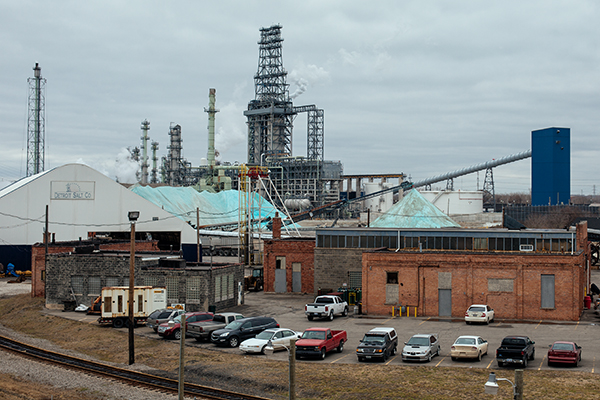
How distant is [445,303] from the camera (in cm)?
4391

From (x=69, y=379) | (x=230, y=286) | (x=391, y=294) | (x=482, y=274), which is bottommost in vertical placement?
(x=69, y=379)

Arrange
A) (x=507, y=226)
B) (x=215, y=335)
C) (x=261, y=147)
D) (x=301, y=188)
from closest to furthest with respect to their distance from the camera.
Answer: (x=215, y=335), (x=507, y=226), (x=301, y=188), (x=261, y=147)

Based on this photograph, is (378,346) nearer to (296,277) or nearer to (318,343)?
(318,343)

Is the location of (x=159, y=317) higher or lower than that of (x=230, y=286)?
lower

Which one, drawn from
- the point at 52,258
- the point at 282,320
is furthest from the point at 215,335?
the point at 52,258

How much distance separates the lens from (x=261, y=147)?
545ft

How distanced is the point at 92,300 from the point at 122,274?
322 centimetres

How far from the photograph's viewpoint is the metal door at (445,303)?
43.8m

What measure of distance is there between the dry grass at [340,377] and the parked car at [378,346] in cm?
71

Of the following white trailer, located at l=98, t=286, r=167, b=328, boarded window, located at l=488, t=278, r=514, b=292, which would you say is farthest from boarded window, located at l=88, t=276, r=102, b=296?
boarded window, located at l=488, t=278, r=514, b=292

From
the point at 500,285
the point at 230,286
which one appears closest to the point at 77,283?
the point at 230,286

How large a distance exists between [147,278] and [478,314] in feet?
74.0

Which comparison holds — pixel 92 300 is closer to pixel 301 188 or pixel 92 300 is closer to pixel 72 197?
pixel 72 197

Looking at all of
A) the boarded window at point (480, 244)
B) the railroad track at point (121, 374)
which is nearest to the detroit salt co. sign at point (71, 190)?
the railroad track at point (121, 374)
